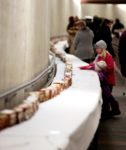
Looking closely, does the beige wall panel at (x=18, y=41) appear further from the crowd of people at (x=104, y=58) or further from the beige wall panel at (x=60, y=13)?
the beige wall panel at (x=60, y=13)

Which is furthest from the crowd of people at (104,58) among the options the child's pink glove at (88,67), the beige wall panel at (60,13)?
the beige wall panel at (60,13)

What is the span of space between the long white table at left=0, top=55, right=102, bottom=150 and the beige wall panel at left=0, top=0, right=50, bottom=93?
41 cm

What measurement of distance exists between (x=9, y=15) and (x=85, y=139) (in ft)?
4.16

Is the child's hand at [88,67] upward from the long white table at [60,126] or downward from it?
downward

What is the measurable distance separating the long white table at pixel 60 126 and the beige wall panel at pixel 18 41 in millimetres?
415

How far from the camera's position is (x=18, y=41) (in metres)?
4.28

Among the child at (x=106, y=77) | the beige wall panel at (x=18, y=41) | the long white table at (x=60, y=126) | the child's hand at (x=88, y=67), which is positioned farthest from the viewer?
the child's hand at (x=88, y=67)

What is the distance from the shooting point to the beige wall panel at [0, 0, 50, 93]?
379 cm

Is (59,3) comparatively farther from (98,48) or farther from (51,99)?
(51,99)

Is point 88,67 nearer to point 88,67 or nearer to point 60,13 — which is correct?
point 88,67

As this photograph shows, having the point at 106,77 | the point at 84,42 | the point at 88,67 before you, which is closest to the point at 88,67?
the point at 88,67

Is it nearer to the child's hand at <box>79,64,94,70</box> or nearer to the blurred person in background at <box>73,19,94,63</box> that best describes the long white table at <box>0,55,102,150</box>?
the child's hand at <box>79,64,94,70</box>

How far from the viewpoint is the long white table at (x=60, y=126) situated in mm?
2991

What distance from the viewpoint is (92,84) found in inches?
239
